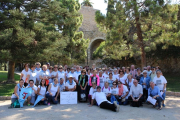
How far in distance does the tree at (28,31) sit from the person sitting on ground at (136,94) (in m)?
5.54

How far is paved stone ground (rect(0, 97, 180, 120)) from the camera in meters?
4.50

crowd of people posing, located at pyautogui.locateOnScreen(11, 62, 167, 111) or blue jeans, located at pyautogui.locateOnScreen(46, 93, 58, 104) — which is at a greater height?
crowd of people posing, located at pyautogui.locateOnScreen(11, 62, 167, 111)

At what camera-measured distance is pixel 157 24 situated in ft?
30.6

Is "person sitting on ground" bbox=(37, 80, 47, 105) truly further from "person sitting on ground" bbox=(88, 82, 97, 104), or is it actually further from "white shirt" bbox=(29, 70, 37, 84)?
"person sitting on ground" bbox=(88, 82, 97, 104)

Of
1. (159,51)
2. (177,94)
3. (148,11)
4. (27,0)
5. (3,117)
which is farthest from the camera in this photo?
(159,51)

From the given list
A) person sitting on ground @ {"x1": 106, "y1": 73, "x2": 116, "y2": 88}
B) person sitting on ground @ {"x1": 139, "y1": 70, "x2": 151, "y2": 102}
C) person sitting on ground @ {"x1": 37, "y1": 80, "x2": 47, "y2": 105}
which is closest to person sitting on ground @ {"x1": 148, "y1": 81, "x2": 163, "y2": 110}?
person sitting on ground @ {"x1": 139, "y1": 70, "x2": 151, "y2": 102}

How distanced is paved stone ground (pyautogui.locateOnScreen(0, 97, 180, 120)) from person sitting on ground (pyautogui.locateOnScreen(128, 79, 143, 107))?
27 centimetres

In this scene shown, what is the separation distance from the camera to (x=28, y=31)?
896 centimetres

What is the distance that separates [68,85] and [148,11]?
17.8 feet

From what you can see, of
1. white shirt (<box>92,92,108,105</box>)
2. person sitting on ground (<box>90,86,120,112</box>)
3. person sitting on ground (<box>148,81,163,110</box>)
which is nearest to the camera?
person sitting on ground (<box>90,86,120,112</box>)

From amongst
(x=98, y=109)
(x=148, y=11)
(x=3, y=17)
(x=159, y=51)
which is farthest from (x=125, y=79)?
(x=159, y=51)

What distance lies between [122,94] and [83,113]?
1.79 meters

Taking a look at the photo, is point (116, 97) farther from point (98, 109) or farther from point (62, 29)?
point (62, 29)

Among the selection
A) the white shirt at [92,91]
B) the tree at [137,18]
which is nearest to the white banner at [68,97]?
the white shirt at [92,91]
